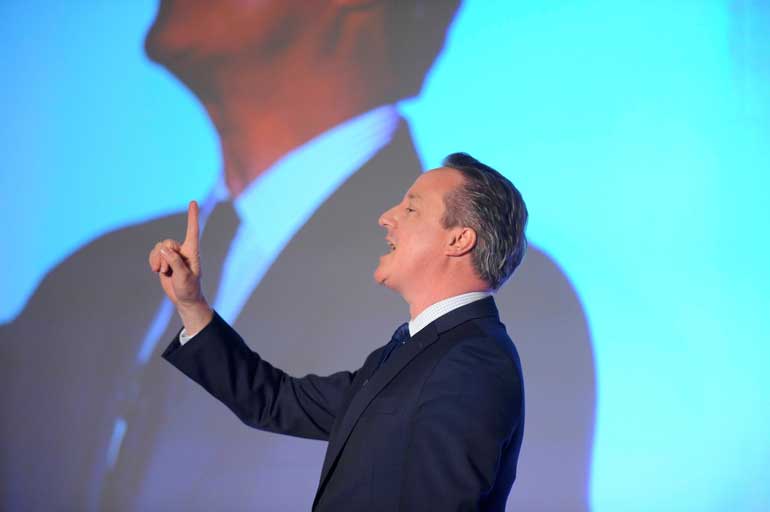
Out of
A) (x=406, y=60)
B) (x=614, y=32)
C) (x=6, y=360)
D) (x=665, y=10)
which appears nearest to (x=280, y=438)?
(x=6, y=360)

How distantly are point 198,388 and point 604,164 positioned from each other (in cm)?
181

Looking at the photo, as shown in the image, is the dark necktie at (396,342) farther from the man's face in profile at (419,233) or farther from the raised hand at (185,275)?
the raised hand at (185,275)

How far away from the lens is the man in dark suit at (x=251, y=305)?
287cm

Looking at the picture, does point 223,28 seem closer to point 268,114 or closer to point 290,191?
point 268,114

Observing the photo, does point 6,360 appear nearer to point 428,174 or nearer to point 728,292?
point 428,174

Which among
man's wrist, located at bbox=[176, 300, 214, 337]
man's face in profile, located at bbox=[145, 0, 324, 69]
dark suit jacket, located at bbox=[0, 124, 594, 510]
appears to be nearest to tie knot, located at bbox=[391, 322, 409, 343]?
man's wrist, located at bbox=[176, 300, 214, 337]

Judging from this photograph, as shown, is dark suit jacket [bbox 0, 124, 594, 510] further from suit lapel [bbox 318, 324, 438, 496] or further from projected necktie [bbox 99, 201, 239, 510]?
suit lapel [bbox 318, 324, 438, 496]

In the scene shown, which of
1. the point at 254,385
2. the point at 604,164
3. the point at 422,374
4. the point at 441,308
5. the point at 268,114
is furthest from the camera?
the point at 268,114

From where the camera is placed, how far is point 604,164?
9.36 ft

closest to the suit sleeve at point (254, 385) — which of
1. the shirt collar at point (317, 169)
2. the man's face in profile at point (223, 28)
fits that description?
the shirt collar at point (317, 169)

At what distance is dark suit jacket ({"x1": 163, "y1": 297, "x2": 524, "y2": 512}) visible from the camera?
1026 mm

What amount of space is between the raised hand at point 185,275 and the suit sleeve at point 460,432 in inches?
19.5

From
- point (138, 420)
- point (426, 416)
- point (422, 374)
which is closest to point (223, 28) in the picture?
point (138, 420)

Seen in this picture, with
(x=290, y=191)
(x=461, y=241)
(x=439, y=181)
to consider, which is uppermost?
(x=290, y=191)
